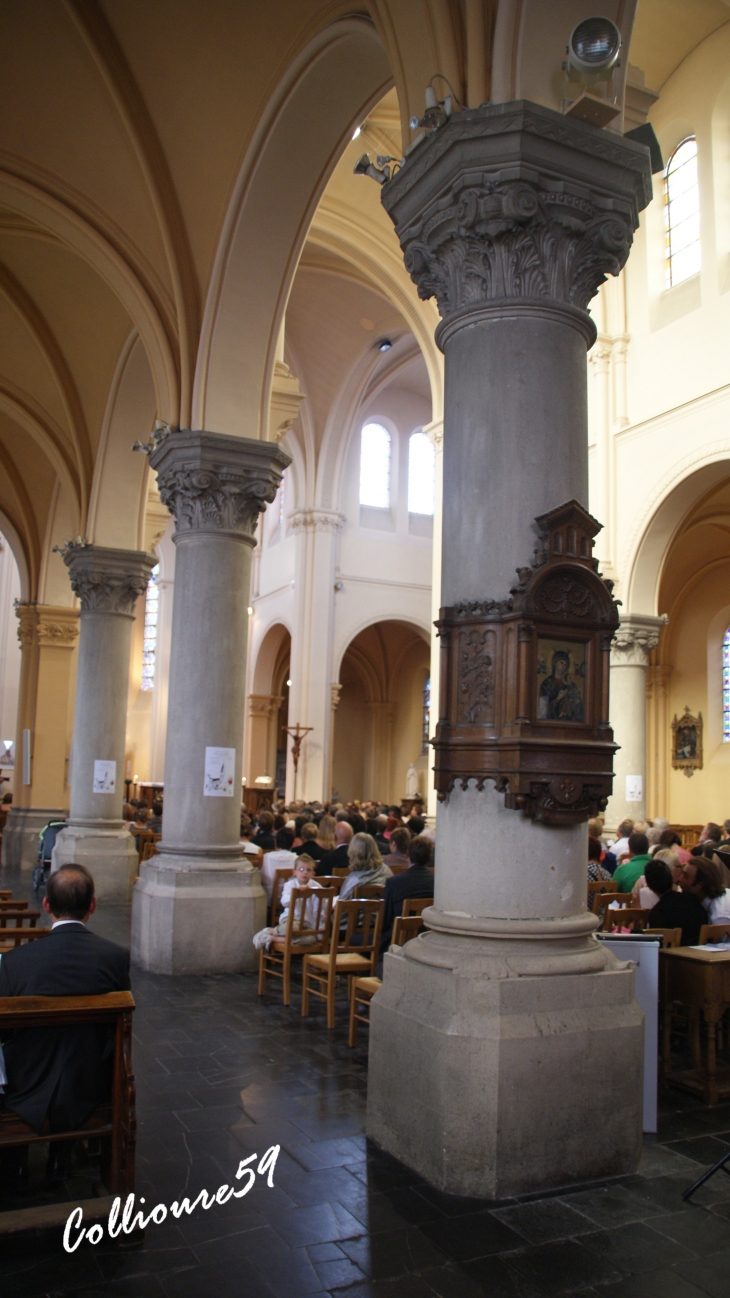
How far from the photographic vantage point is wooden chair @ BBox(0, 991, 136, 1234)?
338 cm

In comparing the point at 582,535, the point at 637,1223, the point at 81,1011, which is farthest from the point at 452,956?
the point at 582,535

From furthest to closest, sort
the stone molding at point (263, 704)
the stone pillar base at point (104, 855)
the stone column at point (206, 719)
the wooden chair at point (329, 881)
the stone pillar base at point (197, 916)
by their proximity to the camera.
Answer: the stone molding at point (263, 704)
the stone pillar base at point (104, 855)
the stone column at point (206, 719)
the stone pillar base at point (197, 916)
the wooden chair at point (329, 881)

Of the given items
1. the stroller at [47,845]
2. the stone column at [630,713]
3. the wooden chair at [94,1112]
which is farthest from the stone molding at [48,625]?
the wooden chair at [94,1112]

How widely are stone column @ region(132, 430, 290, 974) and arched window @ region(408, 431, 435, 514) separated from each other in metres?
16.7

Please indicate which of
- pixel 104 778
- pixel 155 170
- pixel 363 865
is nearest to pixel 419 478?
pixel 104 778

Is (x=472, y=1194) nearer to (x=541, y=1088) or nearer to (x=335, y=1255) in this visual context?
(x=541, y=1088)

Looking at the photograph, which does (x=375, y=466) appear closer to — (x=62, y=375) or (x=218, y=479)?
(x=62, y=375)

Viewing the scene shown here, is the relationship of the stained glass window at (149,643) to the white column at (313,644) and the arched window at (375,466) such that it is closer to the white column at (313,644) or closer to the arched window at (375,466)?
the arched window at (375,466)

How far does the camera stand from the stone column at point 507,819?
3.86 m

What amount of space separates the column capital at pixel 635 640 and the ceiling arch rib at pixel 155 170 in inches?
326

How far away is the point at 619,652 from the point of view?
49.9 feet

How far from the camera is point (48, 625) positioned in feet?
55.5

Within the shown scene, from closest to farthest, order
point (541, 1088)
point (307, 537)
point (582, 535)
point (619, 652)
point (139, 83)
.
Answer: point (541, 1088) → point (582, 535) → point (139, 83) → point (619, 652) → point (307, 537)

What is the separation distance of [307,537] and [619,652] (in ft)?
32.9
